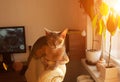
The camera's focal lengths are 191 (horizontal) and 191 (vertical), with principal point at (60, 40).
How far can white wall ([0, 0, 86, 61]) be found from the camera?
2764 mm

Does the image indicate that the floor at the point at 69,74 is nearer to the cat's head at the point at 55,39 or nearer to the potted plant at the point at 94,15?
the potted plant at the point at 94,15

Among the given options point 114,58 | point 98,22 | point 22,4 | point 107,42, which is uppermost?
point 22,4

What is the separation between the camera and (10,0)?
2.73 metres

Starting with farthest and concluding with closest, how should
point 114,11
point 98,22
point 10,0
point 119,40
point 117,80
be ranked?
point 10,0 < point 119,40 < point 98,22 < point 117,80 < point 114,11

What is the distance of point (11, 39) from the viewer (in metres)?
2.73

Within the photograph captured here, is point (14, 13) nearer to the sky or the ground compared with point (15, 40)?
nearer to the sky

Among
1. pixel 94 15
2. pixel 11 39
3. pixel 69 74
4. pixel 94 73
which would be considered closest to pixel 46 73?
pixel 94 73

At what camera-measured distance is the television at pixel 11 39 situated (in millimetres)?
2709

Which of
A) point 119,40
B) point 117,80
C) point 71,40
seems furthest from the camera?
point 71,40

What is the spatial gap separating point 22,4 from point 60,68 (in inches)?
54.3

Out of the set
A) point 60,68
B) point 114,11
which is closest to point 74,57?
point 60,68

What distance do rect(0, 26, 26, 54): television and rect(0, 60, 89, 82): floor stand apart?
35cm

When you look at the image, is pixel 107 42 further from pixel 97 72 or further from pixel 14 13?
pixel 14 13

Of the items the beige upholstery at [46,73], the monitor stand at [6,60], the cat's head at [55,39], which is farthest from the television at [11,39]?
the cat's head at [55,39]
